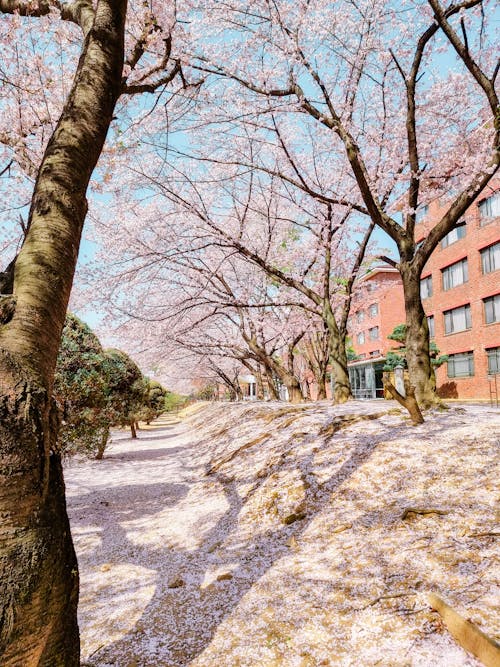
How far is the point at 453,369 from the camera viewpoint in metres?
28.6

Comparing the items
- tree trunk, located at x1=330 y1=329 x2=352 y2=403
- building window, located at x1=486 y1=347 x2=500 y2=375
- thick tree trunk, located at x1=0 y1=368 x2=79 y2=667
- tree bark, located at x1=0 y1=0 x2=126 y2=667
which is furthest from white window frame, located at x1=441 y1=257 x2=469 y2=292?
thick tree trunk, located at x1=0 y1=368 x2=79 y2=667

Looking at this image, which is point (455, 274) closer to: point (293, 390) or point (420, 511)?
point (293, 390)

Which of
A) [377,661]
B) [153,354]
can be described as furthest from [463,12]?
[153,354]

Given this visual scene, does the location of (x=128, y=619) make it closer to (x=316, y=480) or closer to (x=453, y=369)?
(x=316, y=480)

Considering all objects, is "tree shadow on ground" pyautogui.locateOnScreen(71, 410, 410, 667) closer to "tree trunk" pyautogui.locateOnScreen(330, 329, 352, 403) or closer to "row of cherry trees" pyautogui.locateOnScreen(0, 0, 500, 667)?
"row of cherry trees" pyautogui.locateOnScreen(0, 0, 500, 667)

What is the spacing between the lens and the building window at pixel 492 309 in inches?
984

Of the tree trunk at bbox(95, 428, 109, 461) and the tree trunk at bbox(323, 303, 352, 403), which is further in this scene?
the tree trunk at bbox(95, 428, 109, 461)

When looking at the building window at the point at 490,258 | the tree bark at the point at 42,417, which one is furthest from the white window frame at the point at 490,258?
the tree bark at the point at 42,417

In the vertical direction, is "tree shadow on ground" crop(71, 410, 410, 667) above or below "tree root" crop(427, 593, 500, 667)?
below

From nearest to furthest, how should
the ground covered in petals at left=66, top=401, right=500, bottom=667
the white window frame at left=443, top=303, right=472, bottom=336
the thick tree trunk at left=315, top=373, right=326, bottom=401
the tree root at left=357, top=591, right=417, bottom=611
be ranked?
the ground covered in petals at left=66, top=401, right=500, bottom=667 < the tree root at left=357, top=591, right=417, bottom=611 < the thick tree trunk at left=315, top=373, right=326, bottom=401 < the white window frame at left=443, top=303, right=472, bottom=336

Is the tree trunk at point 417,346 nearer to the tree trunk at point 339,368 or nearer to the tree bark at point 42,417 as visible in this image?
the tree trunk at point 339,368

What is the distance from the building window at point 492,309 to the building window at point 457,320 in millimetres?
1595

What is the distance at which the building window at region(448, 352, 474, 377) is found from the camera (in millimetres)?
26984

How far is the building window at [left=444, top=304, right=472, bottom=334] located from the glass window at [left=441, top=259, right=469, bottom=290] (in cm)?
181
